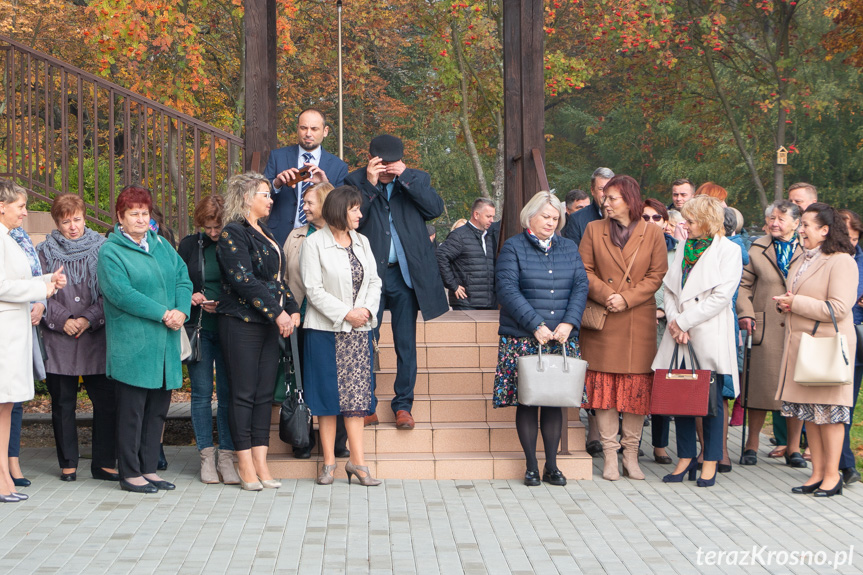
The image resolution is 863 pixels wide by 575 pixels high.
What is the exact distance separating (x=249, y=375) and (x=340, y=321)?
0.67 m

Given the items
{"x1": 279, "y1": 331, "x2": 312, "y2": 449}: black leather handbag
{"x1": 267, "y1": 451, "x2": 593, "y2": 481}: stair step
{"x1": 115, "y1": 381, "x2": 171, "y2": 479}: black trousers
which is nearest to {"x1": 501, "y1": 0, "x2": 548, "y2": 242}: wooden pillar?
{"x1": 267, "y1": 451, "x2": 593, "y2": 481}: stair step

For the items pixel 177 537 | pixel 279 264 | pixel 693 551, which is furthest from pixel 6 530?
pixel 693 551

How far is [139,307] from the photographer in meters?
6.21

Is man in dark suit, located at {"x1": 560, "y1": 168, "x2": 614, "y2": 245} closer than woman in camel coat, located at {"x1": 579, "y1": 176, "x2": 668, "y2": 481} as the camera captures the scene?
Answer: No

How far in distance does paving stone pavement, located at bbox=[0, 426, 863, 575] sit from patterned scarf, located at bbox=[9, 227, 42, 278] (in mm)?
1413

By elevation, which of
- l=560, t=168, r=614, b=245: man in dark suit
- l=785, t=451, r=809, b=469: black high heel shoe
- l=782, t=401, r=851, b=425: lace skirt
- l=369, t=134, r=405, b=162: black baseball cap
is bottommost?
l=785, t=451, r=809, b=469: black high heel shoe

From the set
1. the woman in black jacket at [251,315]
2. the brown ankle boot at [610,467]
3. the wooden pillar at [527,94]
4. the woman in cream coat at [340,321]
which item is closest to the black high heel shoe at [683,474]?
the brown ankle boot at [610,467]

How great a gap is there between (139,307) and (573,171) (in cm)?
3024

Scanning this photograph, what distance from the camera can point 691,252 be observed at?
6711 millimetres

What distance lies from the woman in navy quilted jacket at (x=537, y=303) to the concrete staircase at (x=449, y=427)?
31 centimetres

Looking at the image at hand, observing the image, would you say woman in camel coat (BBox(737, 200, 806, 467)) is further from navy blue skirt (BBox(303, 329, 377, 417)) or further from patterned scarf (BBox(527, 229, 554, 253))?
navy blue skirt (BBox(303, 329, 377, 417))

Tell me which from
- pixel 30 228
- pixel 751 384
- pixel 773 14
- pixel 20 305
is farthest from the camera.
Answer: pixel 773 14

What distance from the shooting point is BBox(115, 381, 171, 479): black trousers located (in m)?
6.37

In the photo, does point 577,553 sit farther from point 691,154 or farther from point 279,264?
point 691,154
